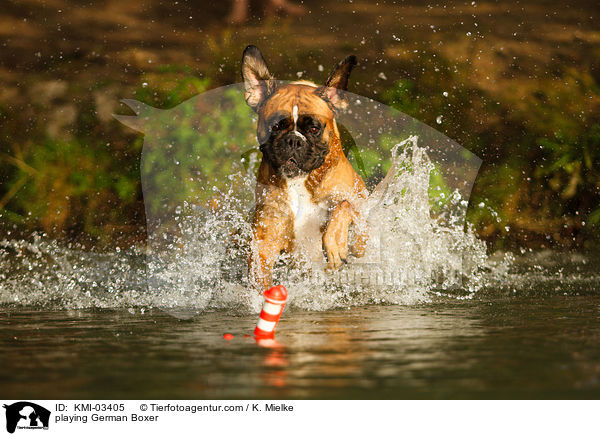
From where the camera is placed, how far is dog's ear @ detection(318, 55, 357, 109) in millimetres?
6078

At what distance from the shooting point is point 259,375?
3.59 m

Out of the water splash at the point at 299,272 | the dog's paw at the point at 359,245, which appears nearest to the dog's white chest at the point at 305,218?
the water splash at the point at 299,272

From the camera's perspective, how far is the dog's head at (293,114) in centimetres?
589

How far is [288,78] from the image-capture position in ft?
33.0

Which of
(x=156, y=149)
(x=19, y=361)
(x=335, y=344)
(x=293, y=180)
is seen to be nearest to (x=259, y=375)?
(x=335, y=344)

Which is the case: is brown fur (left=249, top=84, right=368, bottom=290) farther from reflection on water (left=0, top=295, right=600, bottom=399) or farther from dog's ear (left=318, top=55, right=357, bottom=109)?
reflection on water (left=0, top=295, right=600, bottom=399)

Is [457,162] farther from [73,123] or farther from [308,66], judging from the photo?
[73,123]

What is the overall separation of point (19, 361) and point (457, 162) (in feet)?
21.0

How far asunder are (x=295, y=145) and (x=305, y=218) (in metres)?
0.56
